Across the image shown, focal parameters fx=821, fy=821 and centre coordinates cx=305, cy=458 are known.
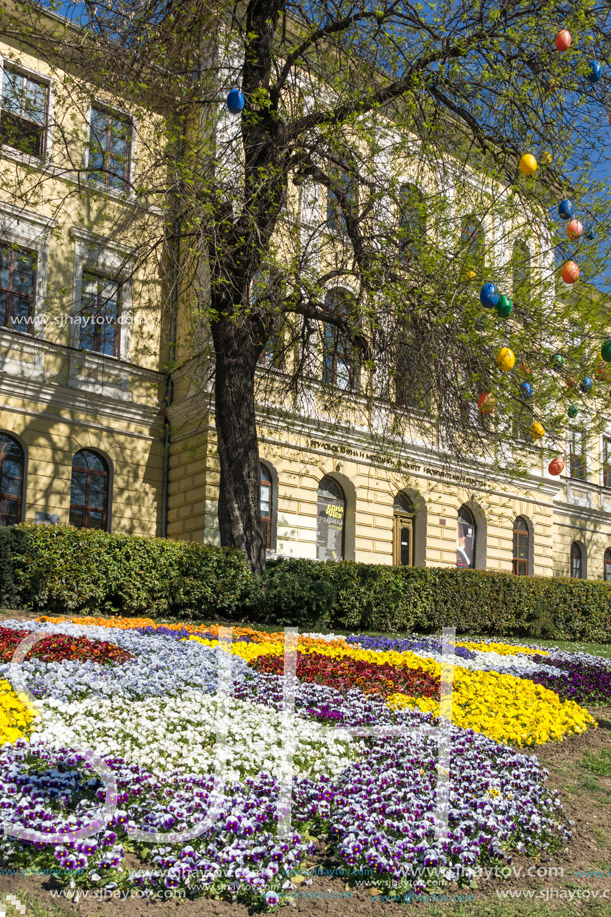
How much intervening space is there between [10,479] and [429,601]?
9.27m

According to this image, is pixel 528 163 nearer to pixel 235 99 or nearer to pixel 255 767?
A: pixel 235 99

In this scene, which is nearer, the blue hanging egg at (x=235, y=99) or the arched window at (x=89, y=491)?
the blue hanging egg at (x=235, y=99)

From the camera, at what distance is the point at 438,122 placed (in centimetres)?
1295

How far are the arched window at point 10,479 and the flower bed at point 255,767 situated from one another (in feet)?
31.7

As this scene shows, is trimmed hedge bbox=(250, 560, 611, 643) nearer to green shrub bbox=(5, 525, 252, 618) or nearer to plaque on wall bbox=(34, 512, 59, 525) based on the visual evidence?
green shrub bbox=(5, 525, 252, 618)

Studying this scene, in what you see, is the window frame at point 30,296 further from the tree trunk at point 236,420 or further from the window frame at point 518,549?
the window frame at point 518,549

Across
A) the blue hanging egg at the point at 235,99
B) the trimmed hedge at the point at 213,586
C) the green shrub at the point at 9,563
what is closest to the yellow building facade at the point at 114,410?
the trimmed hedge at the point at 213,586

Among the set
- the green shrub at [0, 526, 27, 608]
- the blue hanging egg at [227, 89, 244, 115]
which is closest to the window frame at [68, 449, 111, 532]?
the green shrub at [0, 526, 27, 608]

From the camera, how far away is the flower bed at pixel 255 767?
386cm

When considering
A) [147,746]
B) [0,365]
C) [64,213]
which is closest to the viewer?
[147,746]

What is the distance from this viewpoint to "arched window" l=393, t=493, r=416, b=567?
24.2 m

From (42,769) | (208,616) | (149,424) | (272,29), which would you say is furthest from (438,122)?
(42,769)

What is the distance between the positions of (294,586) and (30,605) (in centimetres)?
435

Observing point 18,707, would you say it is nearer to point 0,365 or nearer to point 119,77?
point 119,77
